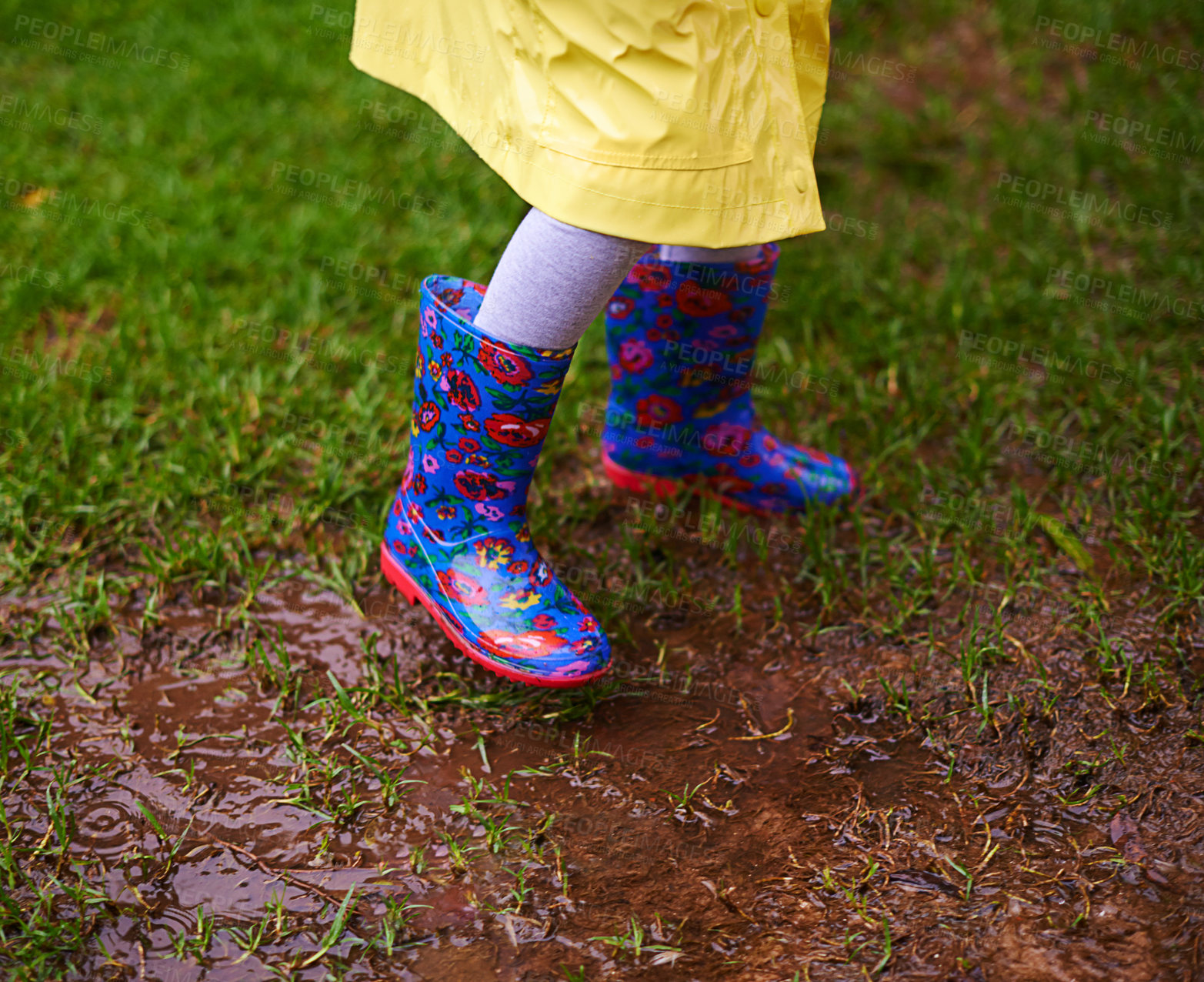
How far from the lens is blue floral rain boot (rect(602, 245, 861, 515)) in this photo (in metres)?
1.67

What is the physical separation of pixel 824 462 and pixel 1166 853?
34.8 inches

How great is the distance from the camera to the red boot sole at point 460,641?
1.45m

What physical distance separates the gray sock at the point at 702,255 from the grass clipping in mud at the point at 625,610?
1.71 feet

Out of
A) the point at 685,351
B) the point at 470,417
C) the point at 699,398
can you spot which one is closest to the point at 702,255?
the point at 685,351

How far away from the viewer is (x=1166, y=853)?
126 cm

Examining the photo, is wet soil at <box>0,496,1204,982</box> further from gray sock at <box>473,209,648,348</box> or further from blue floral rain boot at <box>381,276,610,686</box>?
gray sock at <box>473,209,648,348</box>

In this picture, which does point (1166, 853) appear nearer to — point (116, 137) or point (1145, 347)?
point (1145, 347)

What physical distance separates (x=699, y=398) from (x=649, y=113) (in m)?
0.77

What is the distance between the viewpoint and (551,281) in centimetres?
125

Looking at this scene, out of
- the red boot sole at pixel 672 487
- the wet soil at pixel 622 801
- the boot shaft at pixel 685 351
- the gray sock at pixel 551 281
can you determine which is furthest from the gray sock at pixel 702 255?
the wet soil at pixel 622 801

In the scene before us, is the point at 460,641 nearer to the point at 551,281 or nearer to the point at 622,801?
the point at 622,801

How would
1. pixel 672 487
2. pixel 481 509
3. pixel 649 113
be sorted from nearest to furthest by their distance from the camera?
pixel 649 113, pixel 481 509, pixel 672 487

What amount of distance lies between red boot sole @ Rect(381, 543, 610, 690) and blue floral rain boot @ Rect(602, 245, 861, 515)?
1.66ft

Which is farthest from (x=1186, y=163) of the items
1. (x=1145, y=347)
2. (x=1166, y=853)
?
(x=1166, y=853)
